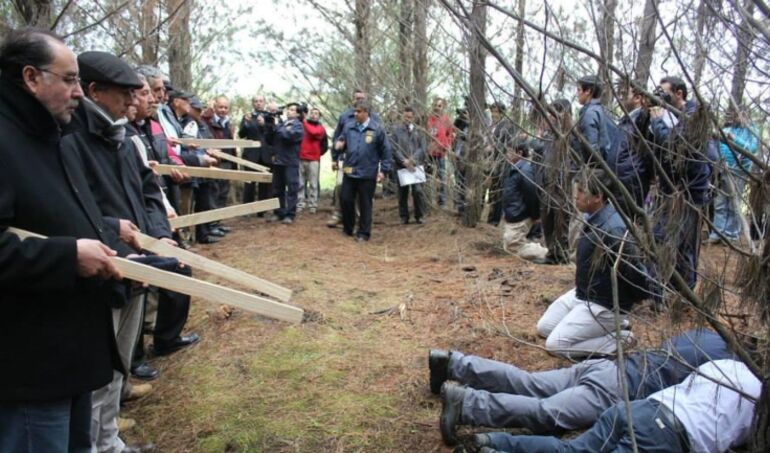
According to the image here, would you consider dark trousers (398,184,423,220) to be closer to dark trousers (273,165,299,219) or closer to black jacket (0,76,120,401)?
dark trousers (273,165,299,219)

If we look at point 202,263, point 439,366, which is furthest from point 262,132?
point 202,263

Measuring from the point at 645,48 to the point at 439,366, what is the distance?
83.8 inches

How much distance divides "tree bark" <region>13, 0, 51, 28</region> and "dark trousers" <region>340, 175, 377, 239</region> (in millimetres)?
4905

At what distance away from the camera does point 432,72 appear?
883 centimetres

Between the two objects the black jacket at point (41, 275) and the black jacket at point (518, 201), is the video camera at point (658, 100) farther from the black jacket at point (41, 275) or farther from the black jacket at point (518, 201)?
the black jacket at point (518, 201)

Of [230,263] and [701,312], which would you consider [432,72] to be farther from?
[701,312]

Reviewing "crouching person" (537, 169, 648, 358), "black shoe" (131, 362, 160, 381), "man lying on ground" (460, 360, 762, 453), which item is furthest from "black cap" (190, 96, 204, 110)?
"man lying on ground" (460, 360, 762, 453)

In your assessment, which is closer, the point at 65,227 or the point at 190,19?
the point at 65,227

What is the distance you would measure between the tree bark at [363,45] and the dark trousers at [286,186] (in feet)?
5.97

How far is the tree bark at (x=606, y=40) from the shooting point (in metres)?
2.11

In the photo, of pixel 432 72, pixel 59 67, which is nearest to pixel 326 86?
pixel 432 72

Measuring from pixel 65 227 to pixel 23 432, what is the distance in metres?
0.69

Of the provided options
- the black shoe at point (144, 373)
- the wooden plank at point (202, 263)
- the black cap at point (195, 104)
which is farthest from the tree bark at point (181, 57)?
the wooden plank at point (202, 263)

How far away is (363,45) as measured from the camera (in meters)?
9.25
